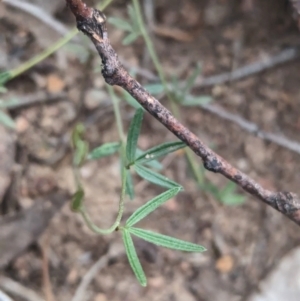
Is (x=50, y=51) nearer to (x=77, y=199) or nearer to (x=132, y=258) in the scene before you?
(x=77, y=199)

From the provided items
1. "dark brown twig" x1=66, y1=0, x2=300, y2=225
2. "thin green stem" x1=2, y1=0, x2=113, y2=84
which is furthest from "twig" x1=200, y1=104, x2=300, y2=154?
"dark brown twig" x1=66, y1=0, x2=300, y2=225

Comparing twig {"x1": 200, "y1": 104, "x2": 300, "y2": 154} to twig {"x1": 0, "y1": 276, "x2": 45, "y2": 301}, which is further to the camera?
twig {"x1": 200, "y1": 104, "x2": 300, "y2": 154}

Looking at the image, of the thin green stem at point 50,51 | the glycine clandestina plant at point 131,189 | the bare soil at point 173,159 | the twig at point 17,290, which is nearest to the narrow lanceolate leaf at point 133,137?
the glycine clandestina plant at point 131,189

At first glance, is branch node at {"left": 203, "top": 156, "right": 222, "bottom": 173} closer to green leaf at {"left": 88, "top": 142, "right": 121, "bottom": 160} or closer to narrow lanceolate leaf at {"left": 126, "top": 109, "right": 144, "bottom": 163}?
narrow lanceolate leaf at {"left": 126, "top": 109, "right": 144, "bottom": 163}

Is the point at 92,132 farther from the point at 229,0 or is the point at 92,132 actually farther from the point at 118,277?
the point at 229,0

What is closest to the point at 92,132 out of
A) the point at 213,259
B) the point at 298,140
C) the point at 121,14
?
the point at 121,14

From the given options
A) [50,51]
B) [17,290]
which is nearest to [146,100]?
[50,51]
